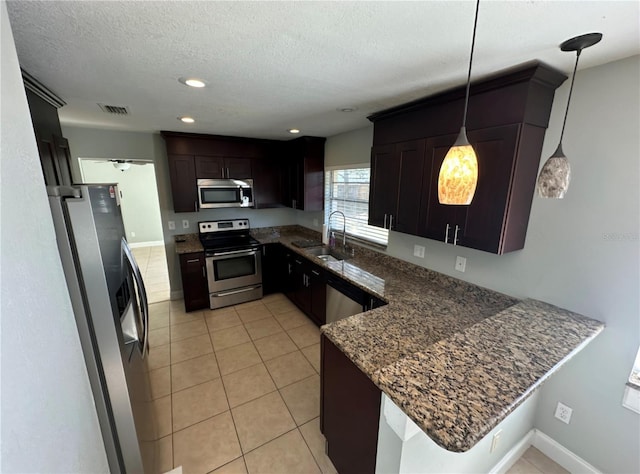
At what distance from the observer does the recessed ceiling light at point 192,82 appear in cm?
156

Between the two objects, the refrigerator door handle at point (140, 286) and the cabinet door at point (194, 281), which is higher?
the refrigerator door handle at point (140, 286)

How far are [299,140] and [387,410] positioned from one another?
3345 millimetres

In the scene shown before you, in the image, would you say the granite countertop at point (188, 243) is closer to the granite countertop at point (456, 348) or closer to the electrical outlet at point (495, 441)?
the granite countertop at point (456, 348)

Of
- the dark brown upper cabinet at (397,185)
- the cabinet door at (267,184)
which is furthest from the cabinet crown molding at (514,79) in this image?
the cabinet door at (267,184)

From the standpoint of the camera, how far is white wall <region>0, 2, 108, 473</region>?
2.02ft

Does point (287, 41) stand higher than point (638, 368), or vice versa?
point (287, 41)

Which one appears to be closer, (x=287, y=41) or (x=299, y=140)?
(x=287, y=41)

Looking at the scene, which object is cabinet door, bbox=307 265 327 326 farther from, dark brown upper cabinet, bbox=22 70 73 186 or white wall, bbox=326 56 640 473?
dark brown upper cabinet, bbox=22 70 73 186

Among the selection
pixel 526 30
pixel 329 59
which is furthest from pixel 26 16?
pixel 526 30

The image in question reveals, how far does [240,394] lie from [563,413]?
2.34 metres

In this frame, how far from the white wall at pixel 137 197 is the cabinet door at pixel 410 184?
20.8 ft

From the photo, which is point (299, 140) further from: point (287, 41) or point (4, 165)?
point (4, 165)

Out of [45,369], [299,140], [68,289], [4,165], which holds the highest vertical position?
[299,140]

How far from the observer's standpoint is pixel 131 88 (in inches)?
67.5
